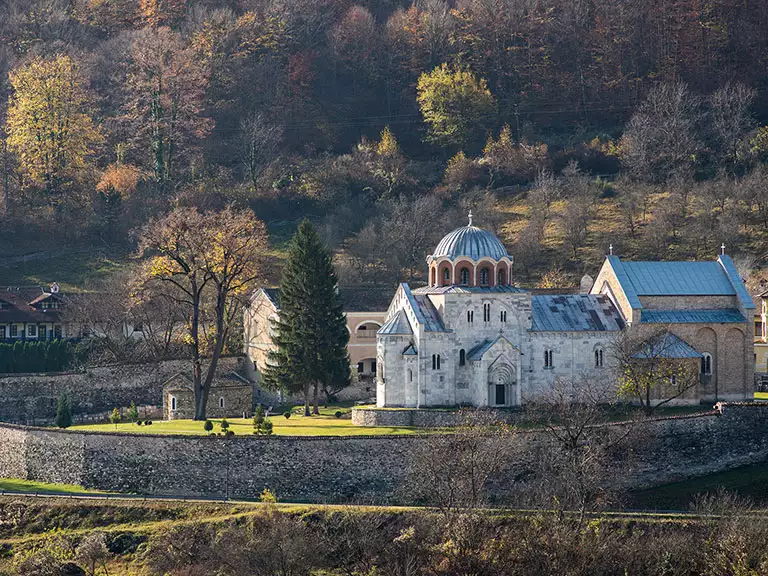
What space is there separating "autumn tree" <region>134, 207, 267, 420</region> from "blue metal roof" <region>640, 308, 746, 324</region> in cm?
1993

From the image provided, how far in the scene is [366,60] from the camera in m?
134

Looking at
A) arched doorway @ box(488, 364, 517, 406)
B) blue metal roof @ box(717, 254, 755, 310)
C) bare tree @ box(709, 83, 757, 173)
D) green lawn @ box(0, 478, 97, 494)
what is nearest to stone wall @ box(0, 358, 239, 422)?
green lawn @ box(0, 478, 97, 494)

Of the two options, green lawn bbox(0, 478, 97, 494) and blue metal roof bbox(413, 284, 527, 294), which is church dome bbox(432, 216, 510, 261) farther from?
green lawn bbox(0, 478, 97, 494)

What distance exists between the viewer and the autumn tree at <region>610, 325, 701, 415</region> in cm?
7269

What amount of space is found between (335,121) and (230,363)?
44542 mm

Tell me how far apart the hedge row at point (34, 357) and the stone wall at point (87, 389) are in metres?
1.91

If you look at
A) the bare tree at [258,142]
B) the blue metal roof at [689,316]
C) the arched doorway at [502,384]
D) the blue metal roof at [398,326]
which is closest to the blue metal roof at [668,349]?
the blue metal roof at [689,316]

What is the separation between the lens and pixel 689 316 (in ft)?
251

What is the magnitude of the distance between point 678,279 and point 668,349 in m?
4.91

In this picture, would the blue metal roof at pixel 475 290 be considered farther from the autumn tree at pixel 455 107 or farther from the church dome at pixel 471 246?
the autumn tree at pixel 455 107

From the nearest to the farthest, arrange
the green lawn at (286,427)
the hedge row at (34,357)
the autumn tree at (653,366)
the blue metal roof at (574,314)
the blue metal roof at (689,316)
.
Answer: the green lawn at (286,427), the autumn tree at (653,366), the blue metal roof at (689,316), the blue metal roof at (574,314), the hedge row at (34,357)

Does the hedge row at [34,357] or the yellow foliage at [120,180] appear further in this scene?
the yellow foliage at [120,180]

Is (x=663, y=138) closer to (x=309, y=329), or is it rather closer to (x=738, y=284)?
(x=738, y=284)

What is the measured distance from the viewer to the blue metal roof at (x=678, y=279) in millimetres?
77188
